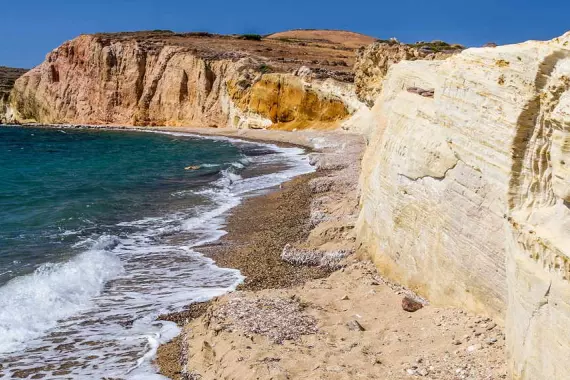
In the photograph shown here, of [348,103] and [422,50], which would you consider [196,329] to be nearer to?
[422,50]

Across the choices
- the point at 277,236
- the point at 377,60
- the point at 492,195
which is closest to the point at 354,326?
the point at 492,195

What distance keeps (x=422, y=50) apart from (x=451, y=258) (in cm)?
3673

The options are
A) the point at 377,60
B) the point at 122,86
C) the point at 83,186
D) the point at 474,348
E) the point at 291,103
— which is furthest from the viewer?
the point at 122,86

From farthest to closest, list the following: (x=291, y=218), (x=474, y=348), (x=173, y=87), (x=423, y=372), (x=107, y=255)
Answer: (x=173, y=87) < (x=291, y=218) < (x=107, y=255) < (x=474, y=348) < (x=423, y=372)

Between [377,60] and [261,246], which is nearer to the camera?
[261,246]

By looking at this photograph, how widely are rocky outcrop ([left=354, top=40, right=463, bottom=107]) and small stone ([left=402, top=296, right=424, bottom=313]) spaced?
33.4 metres

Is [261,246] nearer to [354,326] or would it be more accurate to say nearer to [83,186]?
[354,326]

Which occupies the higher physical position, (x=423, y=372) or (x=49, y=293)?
(x=423, y=372)

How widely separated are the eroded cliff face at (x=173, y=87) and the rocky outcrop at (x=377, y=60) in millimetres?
3754

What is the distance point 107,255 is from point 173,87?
59.3m

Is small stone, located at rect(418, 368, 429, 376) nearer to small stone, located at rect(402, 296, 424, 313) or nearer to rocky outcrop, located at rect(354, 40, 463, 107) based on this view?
small stone, located at rect(402, 296, 424, 313)

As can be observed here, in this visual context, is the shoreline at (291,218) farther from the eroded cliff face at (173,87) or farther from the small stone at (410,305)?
the eroded cliff face at (173,87)

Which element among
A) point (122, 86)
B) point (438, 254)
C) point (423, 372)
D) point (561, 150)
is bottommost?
point (423, 372)

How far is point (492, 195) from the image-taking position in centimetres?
662
